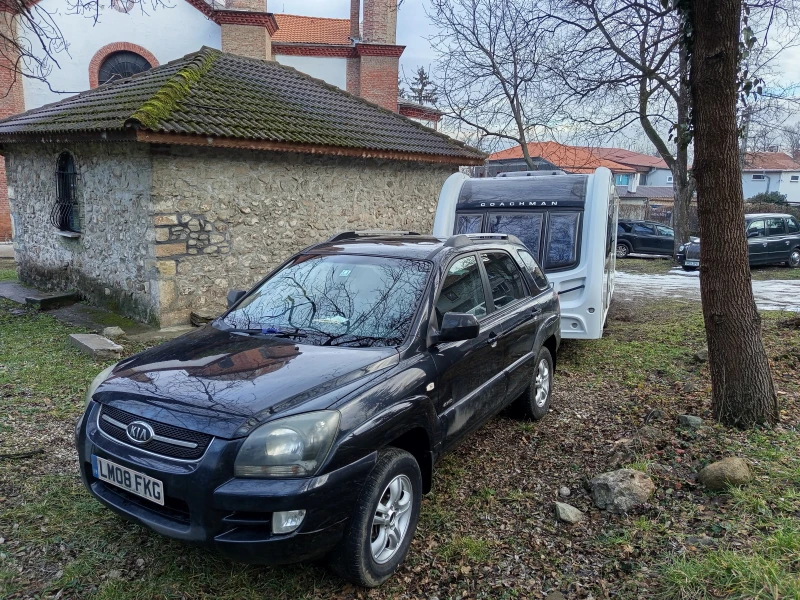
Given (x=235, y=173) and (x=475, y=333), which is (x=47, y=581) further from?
(x=235, y=173)

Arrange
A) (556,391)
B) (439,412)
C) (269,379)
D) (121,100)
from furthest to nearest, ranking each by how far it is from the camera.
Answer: (121,100) → (556,391) → (439,412) → (269,379)

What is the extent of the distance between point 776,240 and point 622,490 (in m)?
19.4

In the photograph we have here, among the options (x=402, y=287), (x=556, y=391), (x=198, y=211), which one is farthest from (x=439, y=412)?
(x=198, y=211)

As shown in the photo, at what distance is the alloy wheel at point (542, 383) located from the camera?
5449 mm

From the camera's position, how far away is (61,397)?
19.2 feet

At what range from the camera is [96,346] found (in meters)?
7.35

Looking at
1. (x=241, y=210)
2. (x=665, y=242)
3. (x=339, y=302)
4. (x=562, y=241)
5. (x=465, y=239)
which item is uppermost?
(x=241, y=210)

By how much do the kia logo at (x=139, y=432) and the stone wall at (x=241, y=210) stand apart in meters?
6.29

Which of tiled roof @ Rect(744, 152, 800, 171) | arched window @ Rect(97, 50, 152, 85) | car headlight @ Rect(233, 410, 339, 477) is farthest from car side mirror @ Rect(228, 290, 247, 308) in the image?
tiled roof @ Rect(744, 152, 800, 171)

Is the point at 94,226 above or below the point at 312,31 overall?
below

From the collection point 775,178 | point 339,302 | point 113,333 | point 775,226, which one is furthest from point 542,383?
point 775,178

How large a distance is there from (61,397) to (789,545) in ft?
20.4

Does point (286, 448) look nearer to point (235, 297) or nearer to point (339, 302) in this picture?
point (339, 302)

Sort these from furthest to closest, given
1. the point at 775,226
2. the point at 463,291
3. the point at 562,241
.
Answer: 1. the point at 775,226
2. the point at 562,241
3. the point at 463,291
